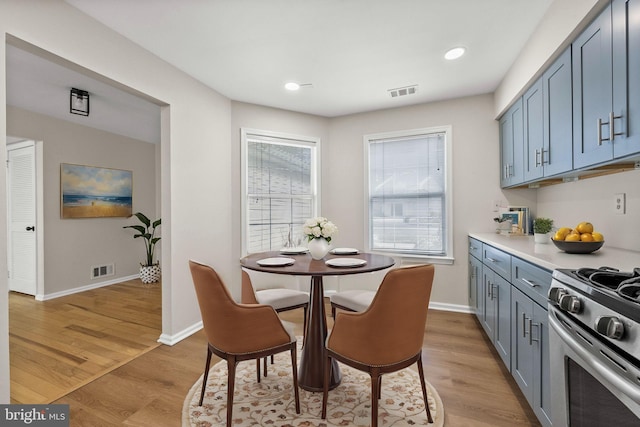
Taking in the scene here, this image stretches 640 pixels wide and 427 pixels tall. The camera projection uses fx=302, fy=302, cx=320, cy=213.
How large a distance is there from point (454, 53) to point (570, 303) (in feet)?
7.32

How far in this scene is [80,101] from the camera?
3262mm

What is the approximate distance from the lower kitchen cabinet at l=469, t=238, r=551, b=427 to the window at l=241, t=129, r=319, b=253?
214 cm

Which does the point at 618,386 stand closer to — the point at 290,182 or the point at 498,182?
the point at 498,182

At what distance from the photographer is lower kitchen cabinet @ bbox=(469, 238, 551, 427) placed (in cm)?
154

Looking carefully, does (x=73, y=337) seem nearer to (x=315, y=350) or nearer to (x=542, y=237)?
(x=315, y=350)

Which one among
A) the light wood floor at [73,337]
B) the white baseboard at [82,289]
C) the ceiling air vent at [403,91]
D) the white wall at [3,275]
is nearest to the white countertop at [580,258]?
the ceiling air vent at [403,91]

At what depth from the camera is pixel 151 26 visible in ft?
7.20

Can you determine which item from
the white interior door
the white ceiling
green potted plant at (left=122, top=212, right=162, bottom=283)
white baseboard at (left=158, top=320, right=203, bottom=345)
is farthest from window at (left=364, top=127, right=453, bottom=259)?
the white interior door

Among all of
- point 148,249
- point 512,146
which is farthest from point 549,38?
point 148,249

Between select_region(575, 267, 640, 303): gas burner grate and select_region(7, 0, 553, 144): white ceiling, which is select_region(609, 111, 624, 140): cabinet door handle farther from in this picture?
select_region(7, 0, 553, 144): white ceiling

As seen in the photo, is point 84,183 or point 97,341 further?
point 84,183

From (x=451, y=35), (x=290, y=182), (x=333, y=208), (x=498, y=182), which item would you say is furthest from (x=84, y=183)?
(x=498, y=182)

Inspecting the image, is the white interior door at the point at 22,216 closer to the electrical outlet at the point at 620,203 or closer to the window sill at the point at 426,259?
the window sill at the point at 426,259

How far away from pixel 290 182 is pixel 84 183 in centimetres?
330
